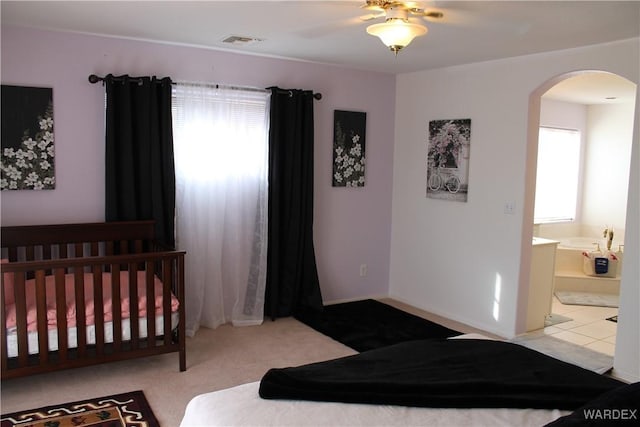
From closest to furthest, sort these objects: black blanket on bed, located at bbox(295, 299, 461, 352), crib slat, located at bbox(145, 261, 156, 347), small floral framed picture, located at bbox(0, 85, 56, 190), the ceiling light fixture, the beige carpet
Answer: the ceiling light fixture < the beige carpet < crib slat, located at bbox(145, 261, 156, 347) < small floral framed picture, located at bbox(0, 85, 56, 190) < black blanket on bed, located at bbox(295, 299, 461, 352)

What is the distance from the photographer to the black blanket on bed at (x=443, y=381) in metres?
1.95

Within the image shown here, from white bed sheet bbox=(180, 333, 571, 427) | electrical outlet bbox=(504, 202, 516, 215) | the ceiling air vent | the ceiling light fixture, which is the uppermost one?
the ceiling air vent

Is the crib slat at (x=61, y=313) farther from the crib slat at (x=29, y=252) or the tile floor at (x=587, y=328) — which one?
the tile floor at (x=587, y=328)

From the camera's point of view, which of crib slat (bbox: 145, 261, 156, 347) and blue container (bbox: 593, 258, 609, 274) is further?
blue container (bbox: 593, 258, 609, 274)

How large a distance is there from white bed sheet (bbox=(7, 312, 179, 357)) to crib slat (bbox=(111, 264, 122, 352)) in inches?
1.3

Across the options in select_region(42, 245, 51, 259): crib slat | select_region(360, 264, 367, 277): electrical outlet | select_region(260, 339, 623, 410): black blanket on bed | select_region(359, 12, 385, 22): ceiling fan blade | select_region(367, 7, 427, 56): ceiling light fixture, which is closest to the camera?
select_region(260, 339, 623, 410): black blanket on bed

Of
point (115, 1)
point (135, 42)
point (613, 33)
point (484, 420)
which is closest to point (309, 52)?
point (135, 42)

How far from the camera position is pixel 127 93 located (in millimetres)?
3816

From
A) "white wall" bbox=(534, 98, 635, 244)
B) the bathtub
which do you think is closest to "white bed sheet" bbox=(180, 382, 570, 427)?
the bathtub

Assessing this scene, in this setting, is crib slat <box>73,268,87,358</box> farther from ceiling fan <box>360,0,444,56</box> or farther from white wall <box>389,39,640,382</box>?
white wall <box>389,39,640,382</box>

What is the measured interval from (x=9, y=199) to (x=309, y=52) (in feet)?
8.04

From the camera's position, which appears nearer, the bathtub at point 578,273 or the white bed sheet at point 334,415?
the white bed sheet at point 334,415

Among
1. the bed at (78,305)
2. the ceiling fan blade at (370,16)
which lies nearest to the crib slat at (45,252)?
the bed at (78,305)

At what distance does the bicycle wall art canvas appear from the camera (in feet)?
15.0
